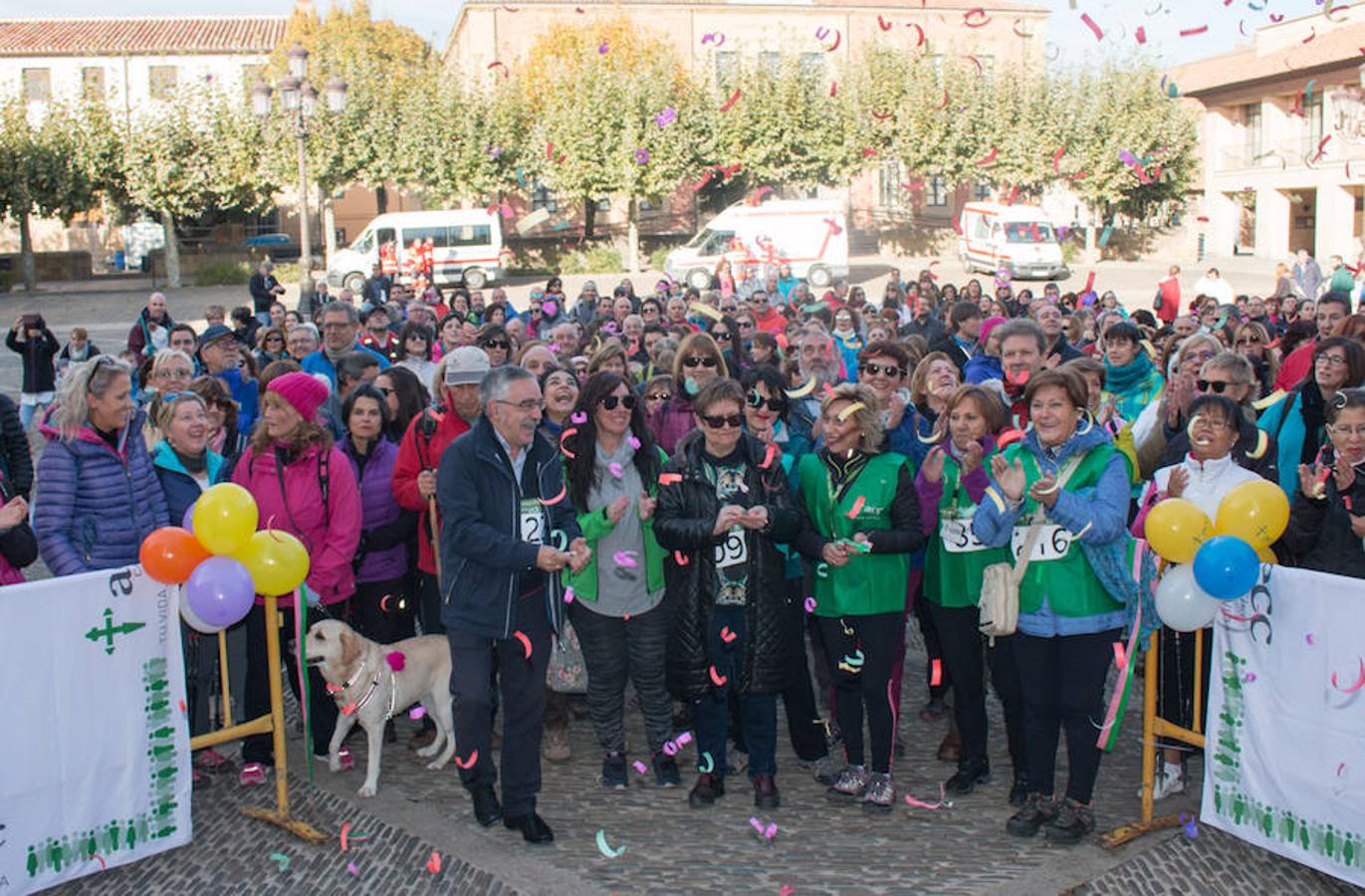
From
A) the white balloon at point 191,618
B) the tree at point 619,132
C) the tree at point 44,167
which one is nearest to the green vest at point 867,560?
the white balloon at point 191,618

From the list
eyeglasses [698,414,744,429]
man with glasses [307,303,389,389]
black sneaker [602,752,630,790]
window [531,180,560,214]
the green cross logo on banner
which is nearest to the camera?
the green cross logo on banner

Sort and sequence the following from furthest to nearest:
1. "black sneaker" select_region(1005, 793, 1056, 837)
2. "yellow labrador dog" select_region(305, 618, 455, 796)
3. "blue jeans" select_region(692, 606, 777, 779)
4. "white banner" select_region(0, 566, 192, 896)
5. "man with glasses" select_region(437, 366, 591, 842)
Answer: "yellow labrador dog" select_region(305, 618, 455, 796) → "blue jeans" select_region(692, 606, 777, 779) → "black sneaker" select_region(1005, 793, 1056, 837) → "man with glasses" select_region(437, 366, 591, 842) → "white banner" select_region(0, 566, 192, 896)

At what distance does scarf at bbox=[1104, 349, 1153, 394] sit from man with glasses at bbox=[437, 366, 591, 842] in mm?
4497

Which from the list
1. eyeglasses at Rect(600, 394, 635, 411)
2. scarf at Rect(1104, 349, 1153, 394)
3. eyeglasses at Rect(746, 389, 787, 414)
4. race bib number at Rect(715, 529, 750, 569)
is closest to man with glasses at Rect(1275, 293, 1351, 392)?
scarf at Rect(1104, 349, 1153, 394)

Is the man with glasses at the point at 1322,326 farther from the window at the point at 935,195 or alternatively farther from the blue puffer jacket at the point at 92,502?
the window at the point at 935,195

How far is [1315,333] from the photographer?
399 inches

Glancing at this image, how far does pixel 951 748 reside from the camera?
6.06 metres

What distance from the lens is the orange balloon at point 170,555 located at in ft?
16.4

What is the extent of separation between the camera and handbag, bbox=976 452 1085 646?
4.97 metres

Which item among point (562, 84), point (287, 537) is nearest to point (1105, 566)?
point (287, 537)

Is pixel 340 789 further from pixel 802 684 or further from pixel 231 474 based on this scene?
pixel 802 684

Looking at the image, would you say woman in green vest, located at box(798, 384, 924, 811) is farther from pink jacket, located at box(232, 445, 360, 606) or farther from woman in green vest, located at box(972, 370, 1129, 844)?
pink jacket, located at box(232, 445, 360, 606)

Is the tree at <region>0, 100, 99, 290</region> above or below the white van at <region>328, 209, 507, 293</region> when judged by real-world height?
above

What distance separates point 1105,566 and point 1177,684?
111 centimetres
